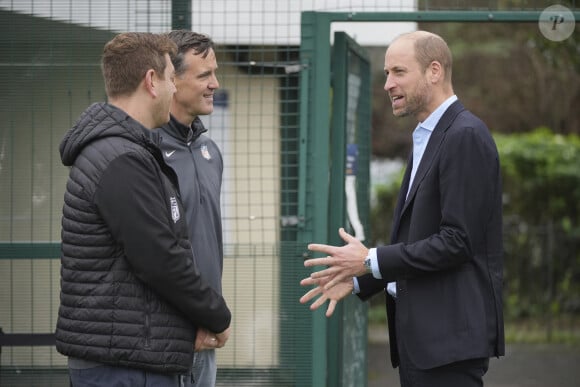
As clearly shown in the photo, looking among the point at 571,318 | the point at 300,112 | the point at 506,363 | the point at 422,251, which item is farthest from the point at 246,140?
the point at 571,318

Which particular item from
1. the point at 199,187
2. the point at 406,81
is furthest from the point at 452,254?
the point at 199,187

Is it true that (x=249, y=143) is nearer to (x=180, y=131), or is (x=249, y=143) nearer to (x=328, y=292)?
(x=180, y=131)

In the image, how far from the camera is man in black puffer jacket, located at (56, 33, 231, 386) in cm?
331

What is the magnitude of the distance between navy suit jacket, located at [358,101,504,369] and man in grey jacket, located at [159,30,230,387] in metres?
0.75

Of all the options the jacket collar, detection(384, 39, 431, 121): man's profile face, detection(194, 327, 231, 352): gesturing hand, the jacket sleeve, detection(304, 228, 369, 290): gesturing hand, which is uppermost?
detection(384, 39, 431, 121): man's profile face

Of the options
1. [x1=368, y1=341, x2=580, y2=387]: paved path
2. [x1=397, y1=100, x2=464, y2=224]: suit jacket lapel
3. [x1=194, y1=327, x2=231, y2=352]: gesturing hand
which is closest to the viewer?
[x1=194, y1=327, x2=231, y2=352]: gesturing hand

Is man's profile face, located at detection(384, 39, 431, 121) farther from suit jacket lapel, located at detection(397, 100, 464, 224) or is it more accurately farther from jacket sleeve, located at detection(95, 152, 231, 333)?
jacket sleeve, located at detection(95, 152, 231, 333)

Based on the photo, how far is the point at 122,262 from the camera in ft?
11.0

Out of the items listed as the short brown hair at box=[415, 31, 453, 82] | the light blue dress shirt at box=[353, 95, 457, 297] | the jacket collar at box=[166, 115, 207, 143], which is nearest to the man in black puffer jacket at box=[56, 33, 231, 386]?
the jacket collar at box=[166, 115, 207, 143]

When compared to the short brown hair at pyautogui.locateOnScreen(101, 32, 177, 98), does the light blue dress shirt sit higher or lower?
lower

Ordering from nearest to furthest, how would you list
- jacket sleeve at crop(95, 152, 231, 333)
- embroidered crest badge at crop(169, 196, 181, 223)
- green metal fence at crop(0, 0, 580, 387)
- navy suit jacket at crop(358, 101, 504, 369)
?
jacket sleeve at crop(95, 152, 231, 333) < embroidered crest badge at crop(169, 196, 181, 223) < navy suit jacket at crop(358, 101, 504, 369) < green metal fence at crop(0, 0, 580, 387)

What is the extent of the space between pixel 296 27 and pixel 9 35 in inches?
65.8

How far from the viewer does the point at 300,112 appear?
217 inches

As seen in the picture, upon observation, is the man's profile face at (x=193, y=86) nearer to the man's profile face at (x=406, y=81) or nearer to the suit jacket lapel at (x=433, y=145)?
the man's profile face at (x=406, y=81)
